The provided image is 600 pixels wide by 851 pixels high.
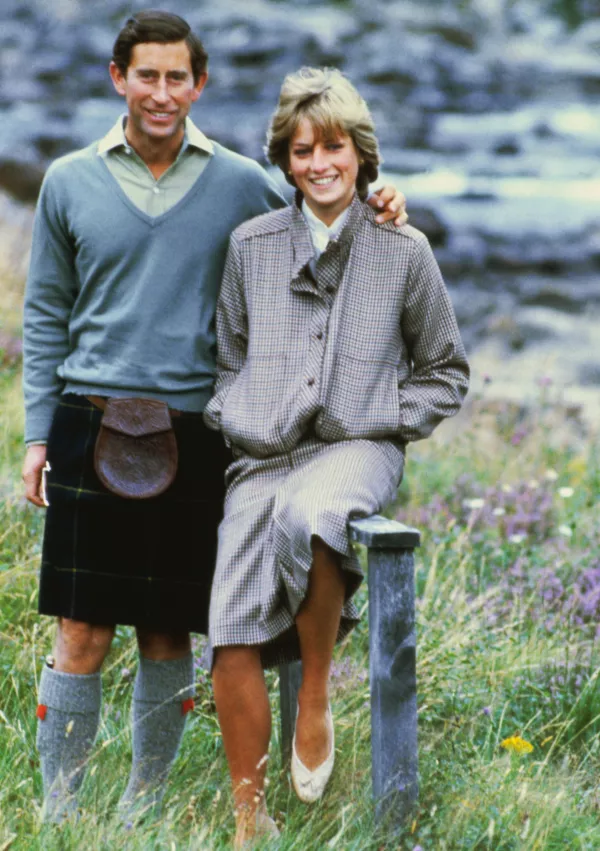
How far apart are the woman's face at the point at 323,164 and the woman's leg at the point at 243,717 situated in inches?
39.6

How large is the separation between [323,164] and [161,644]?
119 cm

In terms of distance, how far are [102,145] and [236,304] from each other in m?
0.50

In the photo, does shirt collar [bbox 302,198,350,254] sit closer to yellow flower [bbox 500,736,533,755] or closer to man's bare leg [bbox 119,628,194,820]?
man's bare leg [bbox 119,628,194,820]

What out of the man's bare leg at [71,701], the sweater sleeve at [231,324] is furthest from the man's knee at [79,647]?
the sweater sleeve at [231,324]

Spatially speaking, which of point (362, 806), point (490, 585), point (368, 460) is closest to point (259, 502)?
point (368, 460)

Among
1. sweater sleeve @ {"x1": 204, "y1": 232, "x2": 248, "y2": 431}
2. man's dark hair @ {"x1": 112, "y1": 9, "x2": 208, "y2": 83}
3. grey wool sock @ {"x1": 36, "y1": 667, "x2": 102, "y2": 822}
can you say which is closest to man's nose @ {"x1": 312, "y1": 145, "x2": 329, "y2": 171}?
sweater sleeve @ {"x1": 204, "y1": 232, "x2": 248, "y2": 431}

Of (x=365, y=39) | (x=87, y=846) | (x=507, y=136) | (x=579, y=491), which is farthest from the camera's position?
(x=365, y=39)

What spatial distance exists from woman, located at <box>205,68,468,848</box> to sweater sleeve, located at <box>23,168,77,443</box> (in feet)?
1.25

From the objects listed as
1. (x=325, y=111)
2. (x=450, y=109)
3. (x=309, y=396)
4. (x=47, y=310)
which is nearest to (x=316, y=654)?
(x=309, y=396)

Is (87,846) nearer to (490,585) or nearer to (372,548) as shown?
(372,548)

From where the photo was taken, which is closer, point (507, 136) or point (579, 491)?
point (579, 491)

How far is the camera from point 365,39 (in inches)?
575

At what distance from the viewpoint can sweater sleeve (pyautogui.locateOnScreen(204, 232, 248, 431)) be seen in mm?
3291

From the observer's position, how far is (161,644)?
3420 millimetres
